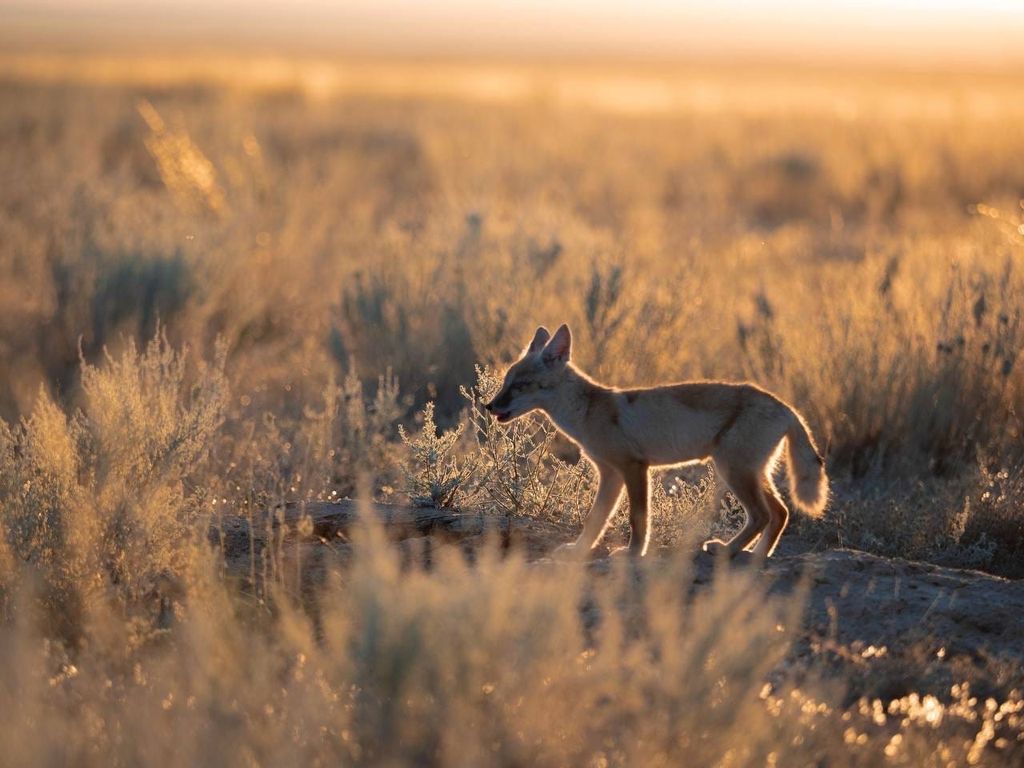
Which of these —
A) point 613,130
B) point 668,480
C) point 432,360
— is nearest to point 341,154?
point 613,130

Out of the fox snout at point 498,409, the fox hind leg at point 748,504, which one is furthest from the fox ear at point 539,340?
the fox hind leg at point 748,504

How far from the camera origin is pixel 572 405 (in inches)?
248

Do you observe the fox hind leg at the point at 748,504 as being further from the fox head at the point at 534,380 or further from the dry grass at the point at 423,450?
the fox head at the point at 534,380

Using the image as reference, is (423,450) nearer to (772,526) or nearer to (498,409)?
(498,409)

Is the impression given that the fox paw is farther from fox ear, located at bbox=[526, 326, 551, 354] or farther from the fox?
fox ear, located at bbox=[526, 326, 551, 354]

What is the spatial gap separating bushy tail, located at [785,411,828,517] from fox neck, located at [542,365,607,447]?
871mm

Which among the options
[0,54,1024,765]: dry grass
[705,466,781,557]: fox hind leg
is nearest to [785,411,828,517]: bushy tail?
[705,466,781,557]: fox hind leg

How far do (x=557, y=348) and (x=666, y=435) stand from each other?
0.66m

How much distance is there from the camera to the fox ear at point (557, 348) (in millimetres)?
6277

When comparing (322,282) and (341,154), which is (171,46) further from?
(322,282)

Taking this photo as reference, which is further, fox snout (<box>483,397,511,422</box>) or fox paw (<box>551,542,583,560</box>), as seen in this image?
fox snout (<box>483,397,511,422</box>)

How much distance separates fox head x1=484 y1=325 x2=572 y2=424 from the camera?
625 cm

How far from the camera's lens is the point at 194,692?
4.04 meters

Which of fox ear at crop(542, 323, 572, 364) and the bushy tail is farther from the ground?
fox ear at crop(542, 323, 572, 364)
